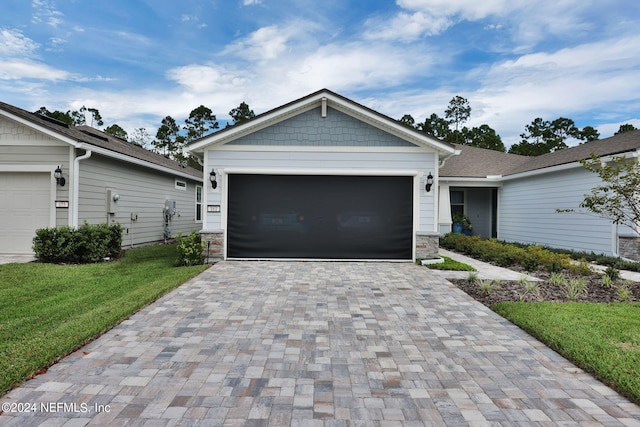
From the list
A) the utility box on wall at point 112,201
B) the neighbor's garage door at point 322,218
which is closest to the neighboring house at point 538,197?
the neighbor's garage door at point 322,218

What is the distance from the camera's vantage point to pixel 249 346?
3.49 meters

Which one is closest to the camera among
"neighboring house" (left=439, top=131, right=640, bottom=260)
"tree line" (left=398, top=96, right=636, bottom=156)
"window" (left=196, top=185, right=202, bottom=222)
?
"neighboring house" (left=439, top=131, right=640, bottom=260)

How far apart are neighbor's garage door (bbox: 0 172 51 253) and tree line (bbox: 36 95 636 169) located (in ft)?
65.0

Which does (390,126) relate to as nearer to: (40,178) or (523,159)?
(40,178)

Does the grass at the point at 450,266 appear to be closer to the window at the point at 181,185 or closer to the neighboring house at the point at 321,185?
the neighboring house at the point at 321,185

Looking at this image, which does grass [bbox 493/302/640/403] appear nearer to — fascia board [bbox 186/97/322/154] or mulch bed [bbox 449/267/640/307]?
mulch bed [bbox 449/267/640/307]

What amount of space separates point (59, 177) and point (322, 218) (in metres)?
6.77

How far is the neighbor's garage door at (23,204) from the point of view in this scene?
8.77 metres

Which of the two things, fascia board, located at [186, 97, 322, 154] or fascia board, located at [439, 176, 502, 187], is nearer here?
fascia board, located at [186, 97, 322, 154]

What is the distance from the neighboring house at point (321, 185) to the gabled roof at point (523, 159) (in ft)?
13.2

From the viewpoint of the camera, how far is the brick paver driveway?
91.8 inches

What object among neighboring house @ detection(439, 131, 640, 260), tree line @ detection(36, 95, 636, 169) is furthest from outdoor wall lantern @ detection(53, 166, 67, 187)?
tree line @ detection(36, 95, 636, 169)

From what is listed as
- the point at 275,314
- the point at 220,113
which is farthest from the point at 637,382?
the point at 220,113

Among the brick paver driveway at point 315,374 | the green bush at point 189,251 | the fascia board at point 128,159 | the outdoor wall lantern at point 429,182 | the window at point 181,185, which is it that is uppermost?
the fascia board at point 128,159
